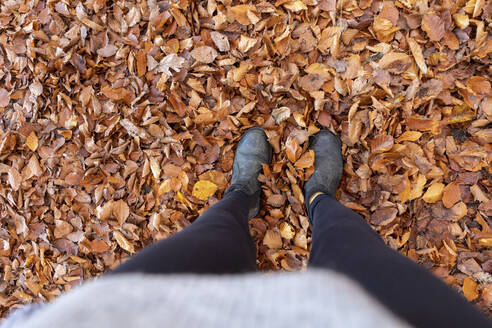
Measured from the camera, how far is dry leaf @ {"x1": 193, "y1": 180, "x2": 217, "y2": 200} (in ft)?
3.60

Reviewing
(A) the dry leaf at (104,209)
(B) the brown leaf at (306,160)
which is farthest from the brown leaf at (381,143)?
(A) the dry leaf at (104,209)

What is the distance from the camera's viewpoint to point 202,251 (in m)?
0.51

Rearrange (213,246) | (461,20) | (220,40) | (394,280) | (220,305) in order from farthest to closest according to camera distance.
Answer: (220,40), (461,20), (213,246), (394,280), (220,305)

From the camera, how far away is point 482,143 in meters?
0.99

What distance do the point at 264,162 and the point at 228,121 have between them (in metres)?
0.21

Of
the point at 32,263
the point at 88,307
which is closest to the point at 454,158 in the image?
the point at 88,307

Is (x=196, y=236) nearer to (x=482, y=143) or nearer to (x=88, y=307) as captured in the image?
(x=88, y=307)

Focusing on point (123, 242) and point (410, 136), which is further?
point (123, 242)

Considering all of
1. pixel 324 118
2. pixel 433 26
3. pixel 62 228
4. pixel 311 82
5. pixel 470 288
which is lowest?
pixel 470 288

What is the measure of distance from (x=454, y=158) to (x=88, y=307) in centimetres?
116

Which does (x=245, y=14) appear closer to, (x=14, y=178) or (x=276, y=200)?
(x=276, y=200)

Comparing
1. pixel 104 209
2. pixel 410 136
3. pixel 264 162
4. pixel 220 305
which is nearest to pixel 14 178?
pixel 104 209

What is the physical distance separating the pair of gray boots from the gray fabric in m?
0.64

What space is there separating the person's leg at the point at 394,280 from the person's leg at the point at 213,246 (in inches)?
6.5
